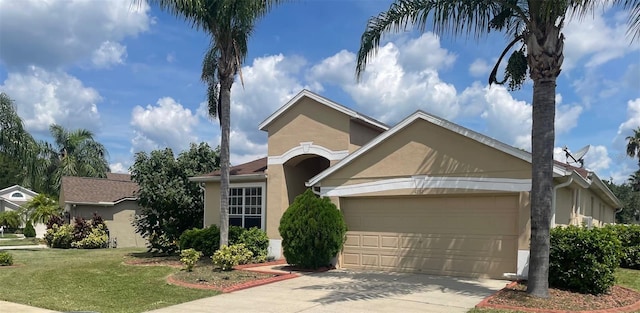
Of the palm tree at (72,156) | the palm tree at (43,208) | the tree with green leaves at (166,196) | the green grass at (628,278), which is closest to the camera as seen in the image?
the green grass at (628,278)

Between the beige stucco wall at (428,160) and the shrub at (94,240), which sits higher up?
the beige stucco wall at (428,160)

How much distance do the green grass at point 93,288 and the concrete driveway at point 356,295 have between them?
1063 millimetres

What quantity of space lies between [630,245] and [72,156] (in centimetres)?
4620

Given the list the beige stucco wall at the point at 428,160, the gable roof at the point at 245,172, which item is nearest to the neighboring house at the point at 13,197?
the gable roof at the point at 245,172

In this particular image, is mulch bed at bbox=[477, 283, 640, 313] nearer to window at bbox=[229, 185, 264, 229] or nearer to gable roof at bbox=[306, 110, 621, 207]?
gable roof at bbox=[306, 110, 621, 207]

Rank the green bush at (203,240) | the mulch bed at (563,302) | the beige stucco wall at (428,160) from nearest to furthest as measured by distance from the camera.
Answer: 1. the mulch bed at (563,302)
2. the beige stucco wall at (428,160)
3. the green bush at (203,240)

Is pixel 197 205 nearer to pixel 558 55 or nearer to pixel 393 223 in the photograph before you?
pixel 393 223

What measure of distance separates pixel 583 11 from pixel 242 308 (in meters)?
8.73

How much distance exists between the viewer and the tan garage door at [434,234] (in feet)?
42.5

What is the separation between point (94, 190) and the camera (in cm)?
3216

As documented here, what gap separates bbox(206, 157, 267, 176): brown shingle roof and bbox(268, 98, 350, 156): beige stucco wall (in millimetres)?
1485

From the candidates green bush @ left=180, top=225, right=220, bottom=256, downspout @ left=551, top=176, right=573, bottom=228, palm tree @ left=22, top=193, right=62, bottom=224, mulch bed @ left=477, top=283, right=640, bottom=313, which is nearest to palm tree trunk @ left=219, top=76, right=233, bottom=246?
green bush @ left=180, top=225, right=220, bottom=256

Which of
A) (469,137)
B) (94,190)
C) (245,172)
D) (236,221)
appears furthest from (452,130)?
(94,190)

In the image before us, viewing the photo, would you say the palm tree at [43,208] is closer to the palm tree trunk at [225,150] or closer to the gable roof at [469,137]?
the palm tree trunk at [225,150]
